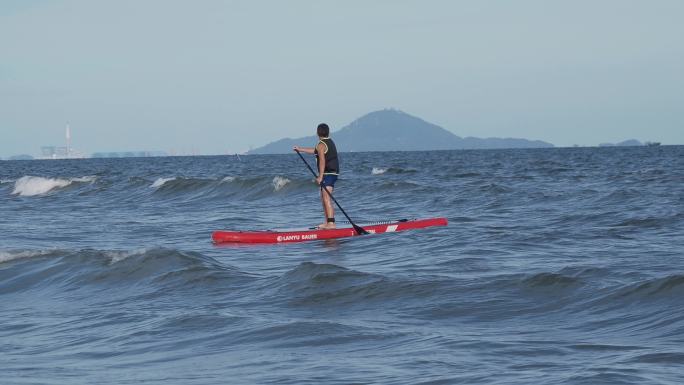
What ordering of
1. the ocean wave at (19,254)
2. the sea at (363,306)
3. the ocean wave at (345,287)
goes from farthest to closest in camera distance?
the ocean wave at (19,254)
the ocean wave at (345,287)
the sea at (363,306)

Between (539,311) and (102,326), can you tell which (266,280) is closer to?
(102,326)

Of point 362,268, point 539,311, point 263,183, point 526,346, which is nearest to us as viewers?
point 526,346

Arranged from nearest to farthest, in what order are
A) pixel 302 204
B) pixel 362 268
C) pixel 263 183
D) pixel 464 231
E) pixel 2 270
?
pixel 362 268
pixel 2 270
pixel 464 231
pixel 302 204
pixel 263 183

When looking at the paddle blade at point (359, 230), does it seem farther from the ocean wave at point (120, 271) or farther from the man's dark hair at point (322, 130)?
the ocean wave at point (120, 271)

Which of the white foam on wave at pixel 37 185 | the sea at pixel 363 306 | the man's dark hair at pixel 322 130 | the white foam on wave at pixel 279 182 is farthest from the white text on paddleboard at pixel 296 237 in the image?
the white foam on wave at pixel 37 185

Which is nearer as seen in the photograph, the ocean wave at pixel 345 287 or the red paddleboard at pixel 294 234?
the ocean wave at pixel 345 287

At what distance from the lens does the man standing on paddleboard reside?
15867mm

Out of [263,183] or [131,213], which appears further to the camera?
[263,183]

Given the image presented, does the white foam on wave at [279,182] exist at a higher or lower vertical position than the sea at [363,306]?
higher

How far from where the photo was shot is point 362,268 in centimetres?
1205

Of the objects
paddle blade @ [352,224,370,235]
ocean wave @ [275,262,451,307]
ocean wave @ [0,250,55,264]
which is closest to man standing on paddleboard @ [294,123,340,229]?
paddle blade @ [352,224,370,235]

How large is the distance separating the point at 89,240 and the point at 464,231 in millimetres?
6539

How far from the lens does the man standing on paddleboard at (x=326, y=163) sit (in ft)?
52.1

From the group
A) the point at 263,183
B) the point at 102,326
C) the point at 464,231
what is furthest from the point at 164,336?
the point at 263,183
